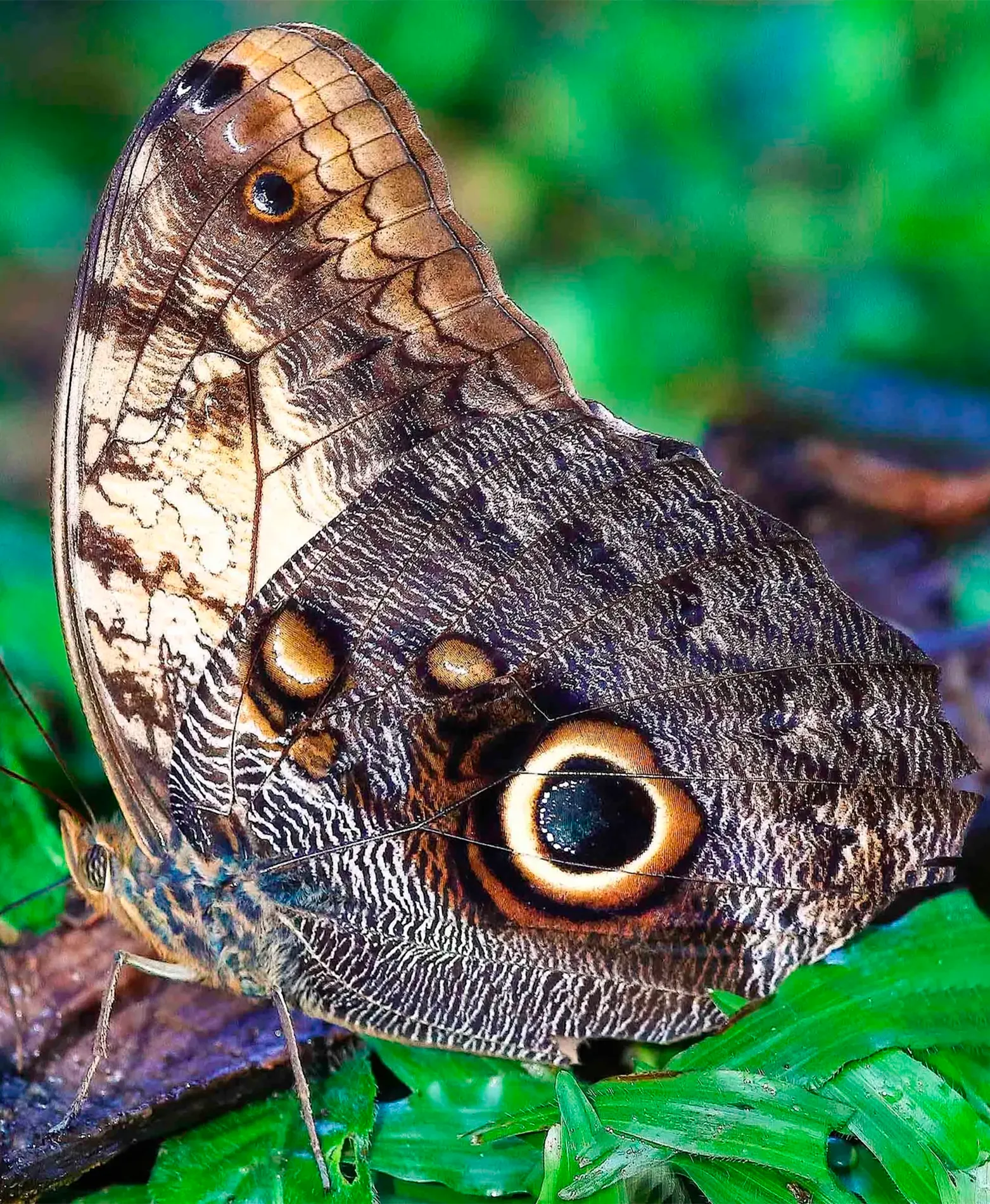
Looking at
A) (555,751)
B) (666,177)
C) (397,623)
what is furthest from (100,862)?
(666,177)

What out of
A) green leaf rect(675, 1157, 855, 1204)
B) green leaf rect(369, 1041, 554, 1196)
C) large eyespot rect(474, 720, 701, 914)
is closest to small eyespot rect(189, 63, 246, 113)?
large eyespot rect(474, 720, 701, 914)

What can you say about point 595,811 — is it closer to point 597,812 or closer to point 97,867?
point 597,812

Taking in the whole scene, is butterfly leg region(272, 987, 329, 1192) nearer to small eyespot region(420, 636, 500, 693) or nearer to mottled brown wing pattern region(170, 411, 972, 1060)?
mottled brown wing pattern region(170, 411, 972, 1060)

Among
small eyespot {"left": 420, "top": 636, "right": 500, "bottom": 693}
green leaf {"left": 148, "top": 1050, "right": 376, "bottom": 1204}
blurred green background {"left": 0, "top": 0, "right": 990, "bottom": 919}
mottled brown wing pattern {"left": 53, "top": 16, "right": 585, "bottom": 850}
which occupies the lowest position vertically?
green leaf {"left": 148, "top": 1050, "right": 376, "bottom": 1204}

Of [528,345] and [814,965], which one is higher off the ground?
[528,345]

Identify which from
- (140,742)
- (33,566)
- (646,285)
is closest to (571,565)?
(140,742)

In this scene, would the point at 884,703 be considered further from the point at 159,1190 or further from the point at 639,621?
the point at 159,1190
